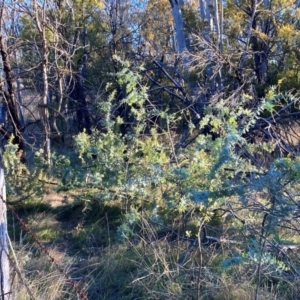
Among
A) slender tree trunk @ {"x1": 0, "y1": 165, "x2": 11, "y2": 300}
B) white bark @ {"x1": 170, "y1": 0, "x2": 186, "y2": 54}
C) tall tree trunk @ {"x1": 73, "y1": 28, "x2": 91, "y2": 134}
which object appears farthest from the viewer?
tall tree trunk @ {"x1": 73, "y1": 28, "x2": 91, "y2": 134}

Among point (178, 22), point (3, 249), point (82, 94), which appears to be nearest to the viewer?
point (3, 249)

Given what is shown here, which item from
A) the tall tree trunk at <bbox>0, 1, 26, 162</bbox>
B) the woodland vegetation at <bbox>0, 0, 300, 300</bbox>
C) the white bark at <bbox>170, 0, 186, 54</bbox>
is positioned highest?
the white bark at <bbox>170, 0, 186, 54</bbox>

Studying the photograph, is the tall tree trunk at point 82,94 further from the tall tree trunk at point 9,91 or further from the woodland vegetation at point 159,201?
the tall tree trunk at point 9,91

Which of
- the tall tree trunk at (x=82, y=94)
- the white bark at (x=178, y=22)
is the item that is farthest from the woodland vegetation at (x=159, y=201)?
the tall tree trunk at (x=82, y=94)

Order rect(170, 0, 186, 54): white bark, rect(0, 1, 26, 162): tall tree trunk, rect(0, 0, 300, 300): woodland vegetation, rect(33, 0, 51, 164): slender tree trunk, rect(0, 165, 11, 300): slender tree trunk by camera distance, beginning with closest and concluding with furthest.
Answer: rect(0, 165, 11, 300): slender tree trunk, rect(0, 0, 300, 300): woodland vegetation, rect(0, 1, 26, 162): tall tree trunk, rect(33, 0, 51, 164): slender tree trunk, rect(170, 0, 186, 54): white bark

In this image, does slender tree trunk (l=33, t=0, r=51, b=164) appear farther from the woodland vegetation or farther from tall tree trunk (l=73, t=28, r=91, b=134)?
tall tree trunk (l=73, t=28, r=91, b=134)

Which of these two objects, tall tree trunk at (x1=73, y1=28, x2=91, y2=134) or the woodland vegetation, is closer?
the woodland vegetation

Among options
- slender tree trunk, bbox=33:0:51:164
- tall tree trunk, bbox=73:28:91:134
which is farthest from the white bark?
slender tree trunk, bbox=33:0:51:164

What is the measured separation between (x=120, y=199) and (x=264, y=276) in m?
2.60

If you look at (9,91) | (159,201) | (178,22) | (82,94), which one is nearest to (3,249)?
(159,201)

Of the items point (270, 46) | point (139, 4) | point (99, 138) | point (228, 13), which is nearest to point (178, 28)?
point (228, 13)

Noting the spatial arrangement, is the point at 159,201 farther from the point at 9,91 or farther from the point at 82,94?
the point at 82,94

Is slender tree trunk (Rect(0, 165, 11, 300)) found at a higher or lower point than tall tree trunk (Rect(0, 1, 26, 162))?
lower

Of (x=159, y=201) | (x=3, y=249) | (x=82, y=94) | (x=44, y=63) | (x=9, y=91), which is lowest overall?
(x=159, y=201)
